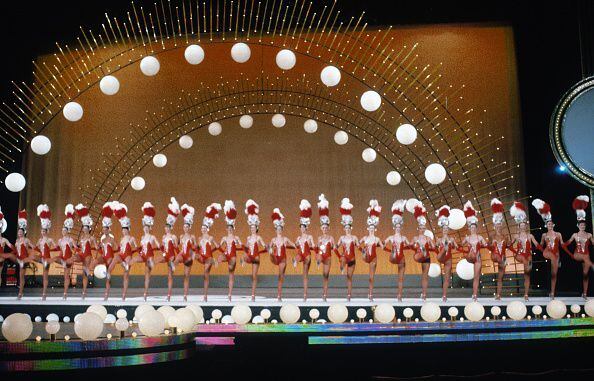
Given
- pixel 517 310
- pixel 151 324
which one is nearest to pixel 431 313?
pixel 517 310

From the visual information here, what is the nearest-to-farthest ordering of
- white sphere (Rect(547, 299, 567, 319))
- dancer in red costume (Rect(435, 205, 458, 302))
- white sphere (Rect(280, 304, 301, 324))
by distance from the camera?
white sphere (Rect(280, 304, 301, 324)) < white sphere (Rect(547, 299, 567, 319)) < dancer in red costume (Rect(435, 205, 458, 302))

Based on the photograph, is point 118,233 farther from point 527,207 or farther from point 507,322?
point 507,322

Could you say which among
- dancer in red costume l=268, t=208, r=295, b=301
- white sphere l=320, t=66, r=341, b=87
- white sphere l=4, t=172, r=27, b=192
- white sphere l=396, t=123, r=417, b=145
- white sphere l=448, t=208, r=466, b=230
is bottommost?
dancer in red costume l=268, t=208, r=295, b=301

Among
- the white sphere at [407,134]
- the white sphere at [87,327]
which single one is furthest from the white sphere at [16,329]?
the white sphere at [407,134]

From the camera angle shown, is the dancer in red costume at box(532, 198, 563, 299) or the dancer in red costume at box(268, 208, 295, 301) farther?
the dancer in red costume at box(268, 208, 295, 301)

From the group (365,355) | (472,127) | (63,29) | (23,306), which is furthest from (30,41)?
(365,355)

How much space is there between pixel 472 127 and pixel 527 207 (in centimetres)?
208

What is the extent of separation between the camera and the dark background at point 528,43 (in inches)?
416

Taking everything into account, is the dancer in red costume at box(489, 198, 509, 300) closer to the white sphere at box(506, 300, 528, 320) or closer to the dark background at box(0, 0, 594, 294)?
the dark background at box(0, 0, 594, 294)

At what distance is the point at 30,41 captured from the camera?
1168cm

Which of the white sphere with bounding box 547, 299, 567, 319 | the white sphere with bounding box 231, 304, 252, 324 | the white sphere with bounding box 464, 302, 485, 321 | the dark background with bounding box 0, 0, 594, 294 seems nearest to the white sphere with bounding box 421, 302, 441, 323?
the white sphere with bounding box 464, 302, 485, 321

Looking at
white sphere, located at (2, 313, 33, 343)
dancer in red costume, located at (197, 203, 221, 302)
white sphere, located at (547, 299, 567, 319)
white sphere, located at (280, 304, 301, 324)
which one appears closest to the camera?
white sphere, located at (2, 313, 33, 343)

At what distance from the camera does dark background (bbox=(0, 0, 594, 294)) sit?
34.7ft

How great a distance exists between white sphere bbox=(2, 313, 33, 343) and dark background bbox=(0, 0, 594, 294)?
356 inches
